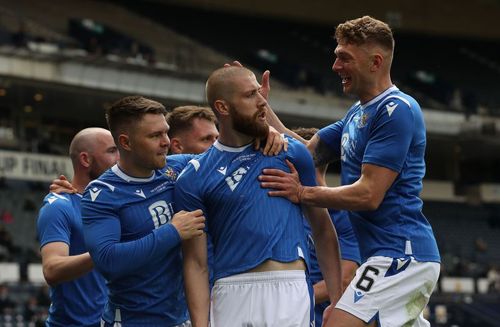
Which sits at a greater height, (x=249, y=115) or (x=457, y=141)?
(x=249, y=115)

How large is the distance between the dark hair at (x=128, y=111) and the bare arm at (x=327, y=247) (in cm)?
101

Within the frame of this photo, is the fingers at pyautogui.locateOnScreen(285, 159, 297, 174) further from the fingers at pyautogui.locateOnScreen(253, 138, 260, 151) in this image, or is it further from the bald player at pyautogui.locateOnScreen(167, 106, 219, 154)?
→ the bald player at pyautogui.locateOnScreen(167, 106, 219, 154)

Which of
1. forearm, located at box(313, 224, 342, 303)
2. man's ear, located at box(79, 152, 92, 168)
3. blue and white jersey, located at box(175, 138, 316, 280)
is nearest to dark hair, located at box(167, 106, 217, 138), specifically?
man's ear, located at box(79, 152, 92, 168)

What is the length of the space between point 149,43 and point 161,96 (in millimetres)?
4438

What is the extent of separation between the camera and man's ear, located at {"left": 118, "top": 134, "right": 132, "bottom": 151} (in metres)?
6.24

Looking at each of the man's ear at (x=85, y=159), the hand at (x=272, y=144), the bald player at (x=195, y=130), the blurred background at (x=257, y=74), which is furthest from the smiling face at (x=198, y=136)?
the blurred background at (x=257, y=74)

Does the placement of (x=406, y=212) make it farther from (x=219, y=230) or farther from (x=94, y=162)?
(x=94, y=162)

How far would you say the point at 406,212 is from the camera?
6.03 meters

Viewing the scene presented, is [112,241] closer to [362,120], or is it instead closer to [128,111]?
[128,111]

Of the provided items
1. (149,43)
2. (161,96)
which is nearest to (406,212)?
(161,96)

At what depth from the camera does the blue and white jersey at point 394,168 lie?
593cm

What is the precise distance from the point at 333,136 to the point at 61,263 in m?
1.80

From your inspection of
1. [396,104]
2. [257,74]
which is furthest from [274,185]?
[257,74]

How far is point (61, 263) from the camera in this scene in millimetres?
6891
